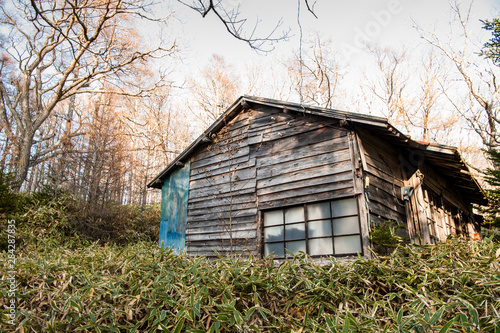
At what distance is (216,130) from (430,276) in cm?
780

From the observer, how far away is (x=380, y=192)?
7383 mm

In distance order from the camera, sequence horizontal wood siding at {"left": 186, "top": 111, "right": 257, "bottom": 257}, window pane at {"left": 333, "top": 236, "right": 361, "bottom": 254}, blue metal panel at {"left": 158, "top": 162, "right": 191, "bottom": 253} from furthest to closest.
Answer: blue metal panel at {"left": 158, "top": 162, "right": 191, "bottom": 253} → horizontal wood siding at {"left": 186, "top": 111, "right": 257, "bottom": 257} → window pane at {"left": 333, "top": 236, "right": 361, "bottom": 254}

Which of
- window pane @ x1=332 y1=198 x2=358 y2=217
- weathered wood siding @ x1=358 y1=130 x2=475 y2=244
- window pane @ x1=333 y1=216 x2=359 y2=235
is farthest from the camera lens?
weathered wood siding @ x1=358 y1=130 x2=475 y2=244

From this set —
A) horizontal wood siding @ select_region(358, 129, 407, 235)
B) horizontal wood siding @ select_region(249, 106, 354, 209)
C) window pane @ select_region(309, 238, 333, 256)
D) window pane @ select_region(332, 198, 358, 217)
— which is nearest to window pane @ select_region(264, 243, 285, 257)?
window pane @ select_region(309, 238, 333, 256)

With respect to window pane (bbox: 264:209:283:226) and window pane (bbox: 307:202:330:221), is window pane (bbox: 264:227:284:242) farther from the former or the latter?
window pane (bbox: 307:202:330:221)

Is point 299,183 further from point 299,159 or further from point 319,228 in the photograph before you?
point 319,228

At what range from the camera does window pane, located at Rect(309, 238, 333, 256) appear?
273 inches

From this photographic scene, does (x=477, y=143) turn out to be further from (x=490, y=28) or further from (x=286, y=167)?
(x=286, y=167)

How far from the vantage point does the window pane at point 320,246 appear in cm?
693

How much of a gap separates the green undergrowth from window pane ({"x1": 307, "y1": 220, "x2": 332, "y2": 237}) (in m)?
3.35

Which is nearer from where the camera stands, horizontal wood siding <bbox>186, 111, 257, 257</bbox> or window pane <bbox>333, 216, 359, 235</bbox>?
window pane <bbox>333, 216, 359, 235</bbox>

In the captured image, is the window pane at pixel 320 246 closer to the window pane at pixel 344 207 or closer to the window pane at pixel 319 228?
the window pane at pixel 319 228

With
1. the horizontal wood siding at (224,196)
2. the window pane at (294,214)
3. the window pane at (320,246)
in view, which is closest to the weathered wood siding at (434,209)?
the window pane at (320,246)

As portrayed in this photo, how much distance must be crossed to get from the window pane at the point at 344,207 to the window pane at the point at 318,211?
16 centimetres
